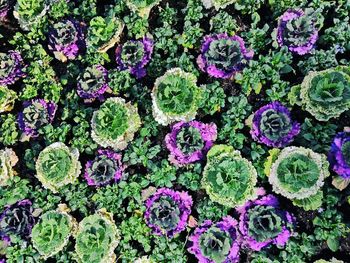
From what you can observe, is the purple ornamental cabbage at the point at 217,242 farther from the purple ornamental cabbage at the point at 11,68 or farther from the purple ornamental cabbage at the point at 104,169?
the purple ornamental cabbage at the point at 11,68

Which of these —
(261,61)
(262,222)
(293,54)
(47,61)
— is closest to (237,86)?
(261,61)

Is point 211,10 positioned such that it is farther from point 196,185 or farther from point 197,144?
point 196,185

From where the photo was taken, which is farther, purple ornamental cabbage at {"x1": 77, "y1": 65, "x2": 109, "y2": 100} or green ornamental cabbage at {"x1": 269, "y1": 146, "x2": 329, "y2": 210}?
purple ornamental cabbage at {"x1": 77, "y1": 65, "x2": 109, "y2": 100}

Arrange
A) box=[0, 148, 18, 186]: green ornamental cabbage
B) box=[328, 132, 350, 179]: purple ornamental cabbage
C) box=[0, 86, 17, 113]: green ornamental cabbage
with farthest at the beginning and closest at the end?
1. box=[0, 86, 17, 113]: green ornamental cabbage
2. box=[0, 148, 18, 186]: green ornamental cabbage
3. box=[328, 132, 350, 179]: purple ornamental cabbage

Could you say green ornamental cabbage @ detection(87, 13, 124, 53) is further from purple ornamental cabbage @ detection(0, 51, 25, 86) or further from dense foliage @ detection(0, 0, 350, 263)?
purple ornamental cabbage @ detection(0, 51, 25, 86)

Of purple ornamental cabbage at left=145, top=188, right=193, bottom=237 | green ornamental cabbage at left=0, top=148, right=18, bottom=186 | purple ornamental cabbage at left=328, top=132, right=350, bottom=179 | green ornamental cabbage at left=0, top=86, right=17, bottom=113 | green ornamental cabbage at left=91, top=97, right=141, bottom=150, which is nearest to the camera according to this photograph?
purple ornamental cabbage at left=328, top=132, right=350, bottom=179

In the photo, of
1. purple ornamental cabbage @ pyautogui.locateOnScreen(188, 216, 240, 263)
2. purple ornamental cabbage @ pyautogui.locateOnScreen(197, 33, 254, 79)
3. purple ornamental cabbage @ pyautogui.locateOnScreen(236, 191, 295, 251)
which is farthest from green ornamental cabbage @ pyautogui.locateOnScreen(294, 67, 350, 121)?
purple ornamental cabbage @ pyautogui.locateOnScreen(188, 216, 240, 263)

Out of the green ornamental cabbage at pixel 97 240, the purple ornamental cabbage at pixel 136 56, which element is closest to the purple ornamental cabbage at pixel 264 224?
the green ornamental cabbage at pixel 97 240

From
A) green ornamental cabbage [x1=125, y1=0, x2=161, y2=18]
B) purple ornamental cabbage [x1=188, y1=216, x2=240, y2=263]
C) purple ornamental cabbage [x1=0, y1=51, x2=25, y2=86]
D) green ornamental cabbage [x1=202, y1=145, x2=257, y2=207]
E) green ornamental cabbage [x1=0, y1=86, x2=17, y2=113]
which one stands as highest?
green ornamental cabbage [x1=125, y1=0, x2=161, y2=18]
